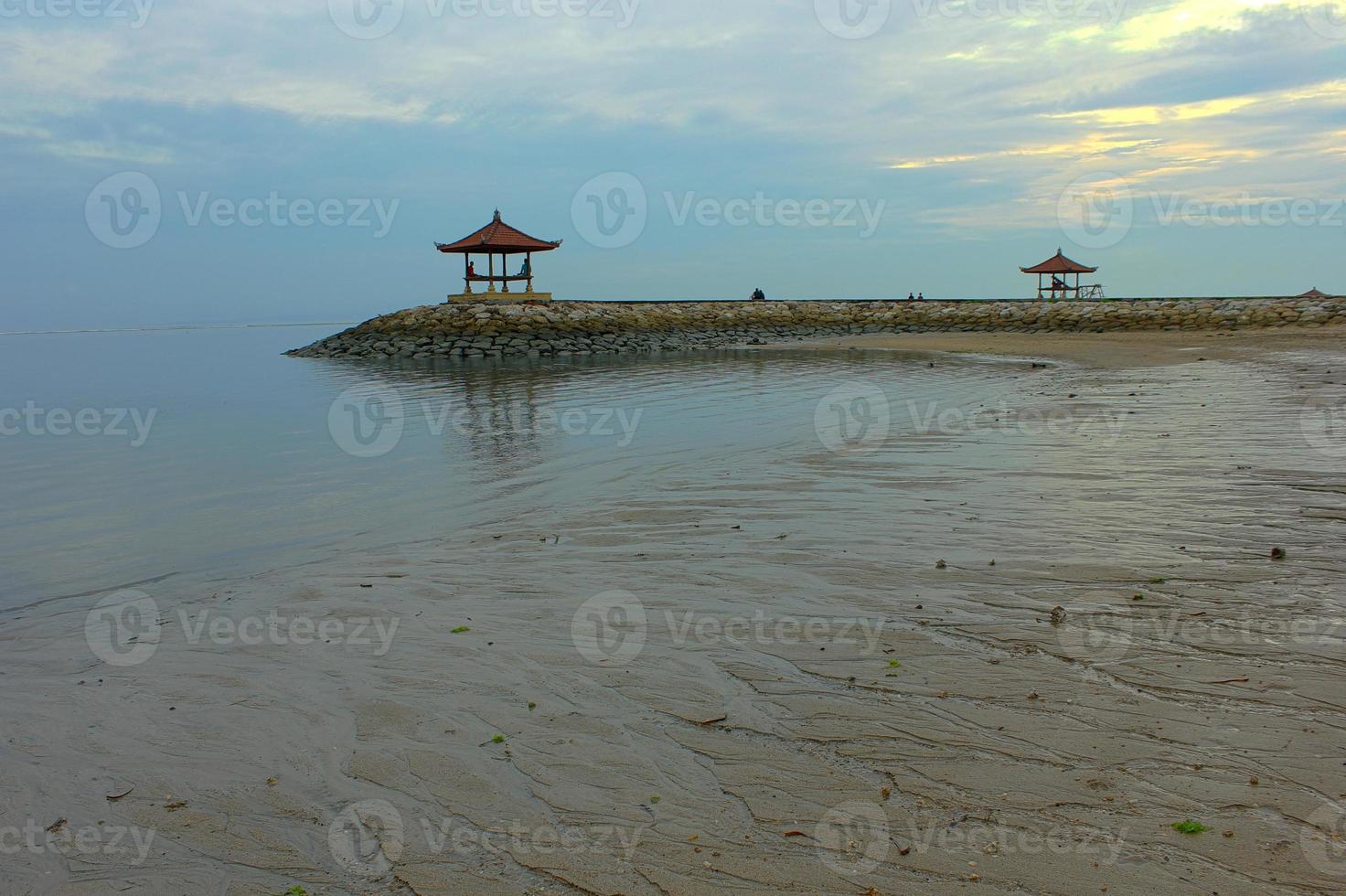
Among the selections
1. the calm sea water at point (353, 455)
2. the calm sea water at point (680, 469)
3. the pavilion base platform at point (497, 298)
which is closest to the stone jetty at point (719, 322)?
the pavilion base platform at point (497, 298)

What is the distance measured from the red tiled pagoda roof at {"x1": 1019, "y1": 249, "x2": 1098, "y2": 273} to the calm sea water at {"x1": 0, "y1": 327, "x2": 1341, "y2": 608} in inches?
1386

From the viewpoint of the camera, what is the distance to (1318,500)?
8.07 metres

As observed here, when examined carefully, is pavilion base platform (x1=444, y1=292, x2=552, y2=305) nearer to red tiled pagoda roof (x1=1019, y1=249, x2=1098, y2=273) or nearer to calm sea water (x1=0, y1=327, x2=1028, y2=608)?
calm sea water (x1=0, y1=327, x2=1028, y2=608)

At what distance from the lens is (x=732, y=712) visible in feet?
15.4

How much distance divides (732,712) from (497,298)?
4808 cm

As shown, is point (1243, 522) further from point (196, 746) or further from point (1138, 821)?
point (196, 746)

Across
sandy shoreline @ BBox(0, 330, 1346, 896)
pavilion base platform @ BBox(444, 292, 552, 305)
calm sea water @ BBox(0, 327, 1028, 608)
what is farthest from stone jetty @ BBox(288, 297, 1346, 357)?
sandy shoreline @ BBox(0, 330, 1346, 896)

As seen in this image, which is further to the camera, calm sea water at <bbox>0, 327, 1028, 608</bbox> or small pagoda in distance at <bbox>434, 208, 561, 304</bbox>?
small pagoda in distance at <bbox>434, 208, 561, 304</bbox>

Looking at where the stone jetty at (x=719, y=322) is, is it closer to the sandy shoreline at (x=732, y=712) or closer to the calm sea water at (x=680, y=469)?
the calm sea water at (x=680, y=469)

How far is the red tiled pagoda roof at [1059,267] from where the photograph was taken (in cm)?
5575

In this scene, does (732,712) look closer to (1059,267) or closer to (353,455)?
(353,455)

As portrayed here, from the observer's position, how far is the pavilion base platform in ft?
167

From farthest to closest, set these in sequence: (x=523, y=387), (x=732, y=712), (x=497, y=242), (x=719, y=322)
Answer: (x=719, y=322), (x=497, y=242), (x=523, y=387), (x=732, y=712)

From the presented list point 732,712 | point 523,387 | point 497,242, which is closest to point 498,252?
point 497,242
